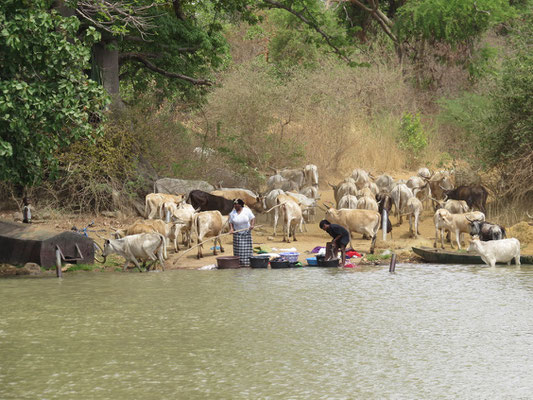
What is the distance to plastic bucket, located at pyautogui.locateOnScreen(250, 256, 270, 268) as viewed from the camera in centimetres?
1562

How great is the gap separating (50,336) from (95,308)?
1899mm

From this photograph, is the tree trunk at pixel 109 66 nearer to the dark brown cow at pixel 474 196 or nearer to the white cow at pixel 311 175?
the white cow at pixel 311 175

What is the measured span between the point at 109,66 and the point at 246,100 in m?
6.62

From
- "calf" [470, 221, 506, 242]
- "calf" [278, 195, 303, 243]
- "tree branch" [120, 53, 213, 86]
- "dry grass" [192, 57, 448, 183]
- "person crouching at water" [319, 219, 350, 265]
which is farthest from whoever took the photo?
"dry grass" [192, 57, 448, 183]

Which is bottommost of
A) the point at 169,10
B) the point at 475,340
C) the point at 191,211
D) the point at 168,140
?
the point at 475,340

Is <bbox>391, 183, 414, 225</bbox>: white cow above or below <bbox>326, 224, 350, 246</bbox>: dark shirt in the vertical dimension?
above

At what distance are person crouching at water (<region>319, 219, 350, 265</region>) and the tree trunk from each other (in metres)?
9.79

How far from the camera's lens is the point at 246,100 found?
28.5m

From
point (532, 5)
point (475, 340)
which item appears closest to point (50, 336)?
point (475, 340)

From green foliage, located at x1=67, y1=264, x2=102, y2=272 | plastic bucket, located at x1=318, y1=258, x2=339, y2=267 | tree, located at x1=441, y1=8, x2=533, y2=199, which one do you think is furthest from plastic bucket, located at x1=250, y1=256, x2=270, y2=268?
tree, located at x1=441, y1=8, x2=533, y2=199

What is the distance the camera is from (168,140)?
2523cm

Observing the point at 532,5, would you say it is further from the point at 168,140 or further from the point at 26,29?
the point at 26,29

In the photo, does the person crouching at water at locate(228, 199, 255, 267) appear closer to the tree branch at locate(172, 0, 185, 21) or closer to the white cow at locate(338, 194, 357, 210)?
the white cow at locate(338, 194, 357, 210)

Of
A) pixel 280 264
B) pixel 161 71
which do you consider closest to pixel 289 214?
pixel 280 264
